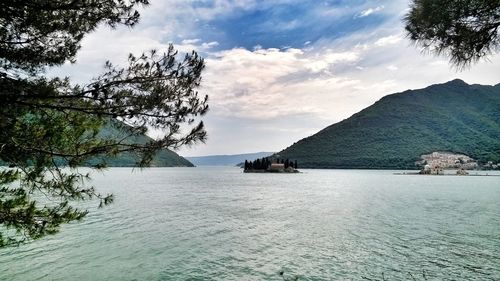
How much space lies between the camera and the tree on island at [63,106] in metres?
8.39

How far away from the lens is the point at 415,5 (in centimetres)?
920

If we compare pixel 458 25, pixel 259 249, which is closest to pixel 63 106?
pixel 458 25

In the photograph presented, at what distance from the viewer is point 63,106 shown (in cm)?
860

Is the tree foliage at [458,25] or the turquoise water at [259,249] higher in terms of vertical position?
the tree foliage at [458,25]

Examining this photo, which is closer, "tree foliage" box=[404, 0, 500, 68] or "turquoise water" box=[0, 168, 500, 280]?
"tree foliage" box=[404, 0, 500, 68]

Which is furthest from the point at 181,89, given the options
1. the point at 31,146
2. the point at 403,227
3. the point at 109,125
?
the point at 403,227

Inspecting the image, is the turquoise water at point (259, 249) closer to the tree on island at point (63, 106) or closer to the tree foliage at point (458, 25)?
the tree on island at point (63, 106)

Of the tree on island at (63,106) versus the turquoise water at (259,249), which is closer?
the tree on island at (63,106)

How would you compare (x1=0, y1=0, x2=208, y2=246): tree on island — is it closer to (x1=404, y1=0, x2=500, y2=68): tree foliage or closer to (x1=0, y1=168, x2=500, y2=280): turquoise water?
(x1=404, y1=0, x2=500, y2=68): tree foliage

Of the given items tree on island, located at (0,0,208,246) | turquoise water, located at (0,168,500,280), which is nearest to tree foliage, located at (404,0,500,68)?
tree on island, located at (0,0,208,246)

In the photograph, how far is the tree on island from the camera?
839 centimetres

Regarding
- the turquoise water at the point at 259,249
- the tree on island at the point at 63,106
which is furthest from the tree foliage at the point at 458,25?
the turquoise water at the point at 259,249

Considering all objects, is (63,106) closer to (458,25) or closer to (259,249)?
(458,25)

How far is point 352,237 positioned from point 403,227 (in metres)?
7.89
